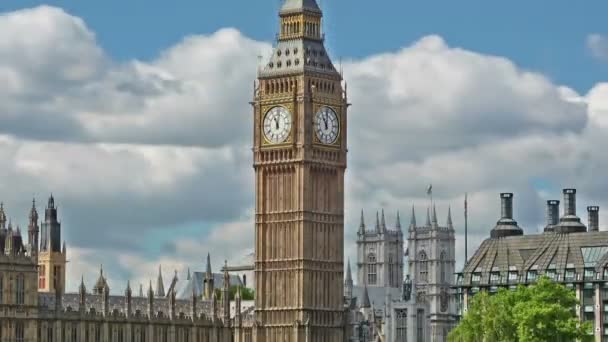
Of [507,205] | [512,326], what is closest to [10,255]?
[512,326]

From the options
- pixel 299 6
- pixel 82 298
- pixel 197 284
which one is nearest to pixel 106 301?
pixel 82 298

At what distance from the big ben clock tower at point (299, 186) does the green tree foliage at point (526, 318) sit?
86.1ft

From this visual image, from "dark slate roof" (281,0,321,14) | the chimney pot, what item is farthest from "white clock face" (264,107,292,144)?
the chimney pot

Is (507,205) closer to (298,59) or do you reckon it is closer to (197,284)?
(298,59)

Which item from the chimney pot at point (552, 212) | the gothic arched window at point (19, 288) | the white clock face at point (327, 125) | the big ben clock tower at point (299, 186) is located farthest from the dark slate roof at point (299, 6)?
the gothic arched window at point (19, 288)

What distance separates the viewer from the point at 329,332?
154m

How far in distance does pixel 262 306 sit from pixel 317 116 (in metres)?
16.3

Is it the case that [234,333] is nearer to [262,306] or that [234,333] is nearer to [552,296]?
[262,306]

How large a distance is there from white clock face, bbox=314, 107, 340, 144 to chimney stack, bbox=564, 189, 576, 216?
2100cm

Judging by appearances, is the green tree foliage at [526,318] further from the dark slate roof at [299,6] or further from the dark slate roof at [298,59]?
the dark slate roof at [299,6]

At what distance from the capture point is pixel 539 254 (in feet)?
507

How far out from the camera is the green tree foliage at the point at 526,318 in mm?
121500

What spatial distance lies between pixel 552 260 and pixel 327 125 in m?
21.7

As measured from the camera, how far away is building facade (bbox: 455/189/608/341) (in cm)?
14812
